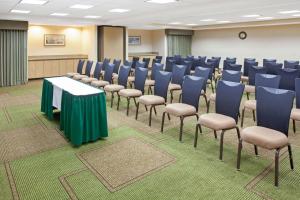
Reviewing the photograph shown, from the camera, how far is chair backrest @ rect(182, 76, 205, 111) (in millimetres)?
3980

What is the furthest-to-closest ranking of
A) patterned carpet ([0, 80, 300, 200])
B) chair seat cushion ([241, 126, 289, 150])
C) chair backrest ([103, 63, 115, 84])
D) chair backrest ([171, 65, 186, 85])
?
chair backrest ([103, 63, 115, 84]) < chair backrest ([171, 65, 186, 85]) < chair seat cushion ([241, 126, 289, 150]) < patterned carpet ([0, 80, 300, 200])

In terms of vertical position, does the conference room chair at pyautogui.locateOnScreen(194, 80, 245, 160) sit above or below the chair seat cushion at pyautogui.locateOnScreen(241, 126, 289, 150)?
above

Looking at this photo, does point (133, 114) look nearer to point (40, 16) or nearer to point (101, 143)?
point (101, 143)

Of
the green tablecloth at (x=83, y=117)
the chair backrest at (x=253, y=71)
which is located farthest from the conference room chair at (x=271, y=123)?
the chair backrest at (x=253, y=71)

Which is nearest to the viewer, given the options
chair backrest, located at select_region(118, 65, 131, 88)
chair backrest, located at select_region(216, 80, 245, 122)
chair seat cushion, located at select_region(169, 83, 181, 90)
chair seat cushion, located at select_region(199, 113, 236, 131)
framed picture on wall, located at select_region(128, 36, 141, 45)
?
chair seat cushion, located at select_region(199, 113, 236, 131)

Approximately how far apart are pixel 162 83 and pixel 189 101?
2.66ft

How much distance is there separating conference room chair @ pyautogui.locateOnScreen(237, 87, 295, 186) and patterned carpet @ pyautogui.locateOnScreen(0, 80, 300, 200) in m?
0.25

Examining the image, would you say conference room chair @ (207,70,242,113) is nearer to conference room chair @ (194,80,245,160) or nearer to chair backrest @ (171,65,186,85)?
chair backrest @ (171,65,186,85)

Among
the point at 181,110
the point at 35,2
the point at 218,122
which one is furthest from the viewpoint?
the point at 35,2

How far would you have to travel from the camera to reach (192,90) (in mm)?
4074

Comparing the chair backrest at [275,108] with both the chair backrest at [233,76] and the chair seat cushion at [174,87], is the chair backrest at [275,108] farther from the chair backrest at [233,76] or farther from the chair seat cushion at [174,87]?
the chair seat cushion at [174,87]

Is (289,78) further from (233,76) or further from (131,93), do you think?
(131,93)

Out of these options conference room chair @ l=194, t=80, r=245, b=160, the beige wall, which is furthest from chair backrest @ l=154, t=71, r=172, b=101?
the beige wall

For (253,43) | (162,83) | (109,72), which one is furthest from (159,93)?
(253,43)
